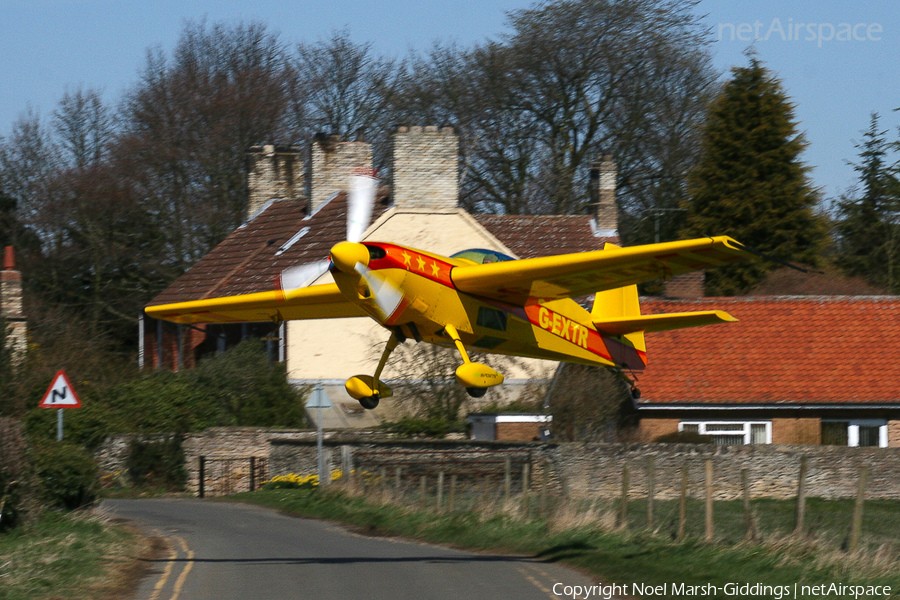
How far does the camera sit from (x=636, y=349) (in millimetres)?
17391

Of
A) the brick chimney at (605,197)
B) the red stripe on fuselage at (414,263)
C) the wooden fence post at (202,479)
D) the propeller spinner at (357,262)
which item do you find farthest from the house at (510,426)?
the red stripe on fuselage at (414,263)

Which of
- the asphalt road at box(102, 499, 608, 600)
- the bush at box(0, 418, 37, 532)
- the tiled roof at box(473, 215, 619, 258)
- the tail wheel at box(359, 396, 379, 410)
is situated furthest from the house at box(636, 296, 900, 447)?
the bush at box(0, 418, 37, 532)

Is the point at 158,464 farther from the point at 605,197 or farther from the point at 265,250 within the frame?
the point at 605,197

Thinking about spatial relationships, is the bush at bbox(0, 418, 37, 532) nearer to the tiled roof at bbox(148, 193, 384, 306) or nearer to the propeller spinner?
the propeller spinner

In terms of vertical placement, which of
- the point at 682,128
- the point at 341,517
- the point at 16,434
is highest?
the point at 682,128

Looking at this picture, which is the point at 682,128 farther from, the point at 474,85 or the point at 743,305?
the point at 743,305

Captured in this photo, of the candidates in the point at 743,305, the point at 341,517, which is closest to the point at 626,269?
the point at 341,517

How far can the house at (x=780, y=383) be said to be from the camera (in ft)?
92.3

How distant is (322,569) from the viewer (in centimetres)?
1597

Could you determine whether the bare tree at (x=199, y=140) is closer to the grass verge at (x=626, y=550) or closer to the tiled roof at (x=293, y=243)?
the tiled roof at (x=293, y=243)

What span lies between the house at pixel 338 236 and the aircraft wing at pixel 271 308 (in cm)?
1529

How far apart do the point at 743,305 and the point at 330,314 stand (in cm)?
1753

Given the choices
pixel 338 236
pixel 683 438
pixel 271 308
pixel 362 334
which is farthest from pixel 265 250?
pixel 271 308

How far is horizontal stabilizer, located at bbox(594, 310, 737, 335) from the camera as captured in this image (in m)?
14.5
